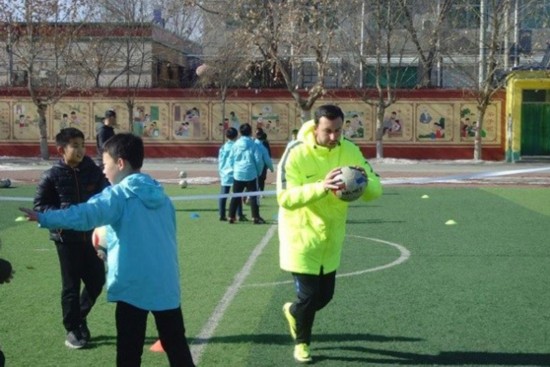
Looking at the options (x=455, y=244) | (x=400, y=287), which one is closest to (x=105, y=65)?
(x=455, y=244)

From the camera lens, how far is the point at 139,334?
5.59 meters

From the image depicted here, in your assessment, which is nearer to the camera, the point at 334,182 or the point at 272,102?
the point at 334,182

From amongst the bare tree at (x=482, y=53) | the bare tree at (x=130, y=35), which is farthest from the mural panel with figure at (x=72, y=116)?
the bare tree at (x=482, y=53)

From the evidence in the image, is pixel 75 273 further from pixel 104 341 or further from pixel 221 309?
pixel 221 309

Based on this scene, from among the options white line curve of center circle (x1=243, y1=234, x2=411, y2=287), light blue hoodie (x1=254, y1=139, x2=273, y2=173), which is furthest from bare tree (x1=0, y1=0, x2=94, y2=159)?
white line curve of center circle (x1=243, y1=234, x2=411, y2=287)

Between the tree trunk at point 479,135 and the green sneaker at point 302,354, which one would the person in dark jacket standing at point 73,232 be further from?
the tree trunk at point 479,135

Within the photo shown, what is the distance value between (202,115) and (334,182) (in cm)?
3720

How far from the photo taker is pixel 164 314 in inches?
220

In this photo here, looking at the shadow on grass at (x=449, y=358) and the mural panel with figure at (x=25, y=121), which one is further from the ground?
the mural panel with figure at (x=25, y=121)

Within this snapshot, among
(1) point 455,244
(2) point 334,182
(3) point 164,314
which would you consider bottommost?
(1) point 455,244

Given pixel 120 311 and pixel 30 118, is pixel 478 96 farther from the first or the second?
pixel 120 311

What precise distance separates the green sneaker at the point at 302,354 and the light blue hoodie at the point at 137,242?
1667 mm

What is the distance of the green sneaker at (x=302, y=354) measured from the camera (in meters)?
6.96

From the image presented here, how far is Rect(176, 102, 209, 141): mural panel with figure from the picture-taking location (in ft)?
142
